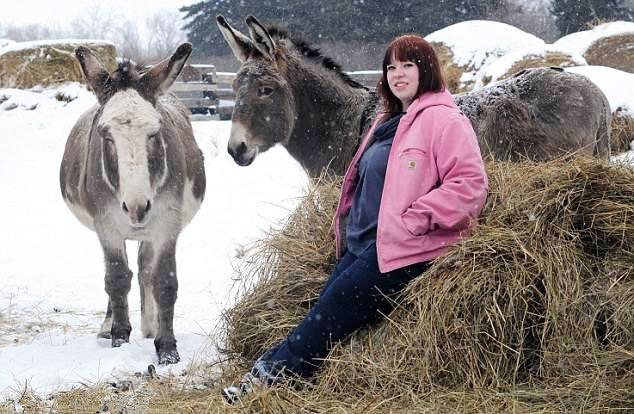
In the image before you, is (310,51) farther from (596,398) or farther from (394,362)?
(596,398)

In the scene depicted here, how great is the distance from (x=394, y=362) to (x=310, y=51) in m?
3.33

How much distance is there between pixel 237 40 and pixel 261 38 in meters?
0.19

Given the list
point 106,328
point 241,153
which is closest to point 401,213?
point 241,153

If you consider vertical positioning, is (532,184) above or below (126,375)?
above

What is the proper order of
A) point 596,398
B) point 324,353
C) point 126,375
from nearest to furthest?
1. point 596,398
2. point 324,353
3. point 126,375

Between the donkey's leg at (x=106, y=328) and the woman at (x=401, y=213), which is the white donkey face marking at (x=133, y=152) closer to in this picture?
the donkey's leg at (x=106, y=328)

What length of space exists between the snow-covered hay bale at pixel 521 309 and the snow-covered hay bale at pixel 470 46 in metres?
10.1

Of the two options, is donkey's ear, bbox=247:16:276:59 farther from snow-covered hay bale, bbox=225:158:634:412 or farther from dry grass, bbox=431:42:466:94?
dry grass, bbox=431:42:466:94

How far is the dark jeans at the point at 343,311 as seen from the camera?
11.3 feet

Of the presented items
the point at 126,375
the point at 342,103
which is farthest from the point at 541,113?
the point at 126,375

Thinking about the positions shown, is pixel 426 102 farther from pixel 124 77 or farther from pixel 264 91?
pixel 124 77

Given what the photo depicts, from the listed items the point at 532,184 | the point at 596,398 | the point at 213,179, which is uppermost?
the point at 532,184

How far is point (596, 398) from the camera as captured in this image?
2.95 metres

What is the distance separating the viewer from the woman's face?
11.9 ft
